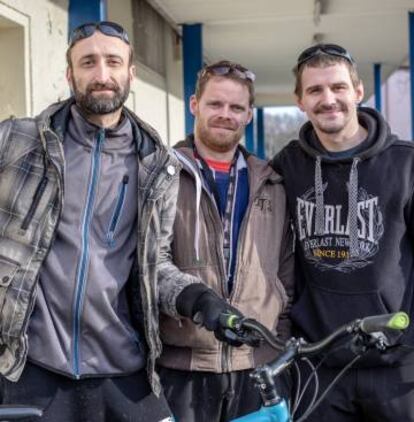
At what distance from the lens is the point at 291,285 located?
2.88m

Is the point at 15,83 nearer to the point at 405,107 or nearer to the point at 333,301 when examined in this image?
the point at 333,301

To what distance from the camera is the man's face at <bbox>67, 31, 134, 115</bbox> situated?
2.43 metres

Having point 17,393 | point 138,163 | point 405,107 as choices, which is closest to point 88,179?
point 138,163

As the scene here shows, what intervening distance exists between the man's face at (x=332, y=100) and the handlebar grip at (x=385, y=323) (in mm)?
1090

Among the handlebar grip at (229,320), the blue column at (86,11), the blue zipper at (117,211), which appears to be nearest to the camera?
the handlebar grip at (229,320)

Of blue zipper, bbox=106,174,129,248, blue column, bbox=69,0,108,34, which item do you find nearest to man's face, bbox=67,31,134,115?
blue zipper, bbox=106,174,129,248

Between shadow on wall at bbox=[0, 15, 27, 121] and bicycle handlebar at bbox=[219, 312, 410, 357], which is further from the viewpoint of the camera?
shadow on wall at bbox=[0, 15, 27, 121]

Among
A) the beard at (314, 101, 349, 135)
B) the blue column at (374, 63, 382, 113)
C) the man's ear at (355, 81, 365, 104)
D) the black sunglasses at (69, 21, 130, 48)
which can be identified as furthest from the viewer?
the blue column at (374, 63, 382, 113)

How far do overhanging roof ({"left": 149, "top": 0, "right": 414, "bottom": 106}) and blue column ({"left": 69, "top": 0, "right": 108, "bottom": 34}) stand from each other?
3.00m

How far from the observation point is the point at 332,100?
2.75m

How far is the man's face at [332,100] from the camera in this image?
275 cm

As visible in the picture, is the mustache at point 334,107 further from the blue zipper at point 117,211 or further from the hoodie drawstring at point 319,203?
the blue zipper at point 117,211

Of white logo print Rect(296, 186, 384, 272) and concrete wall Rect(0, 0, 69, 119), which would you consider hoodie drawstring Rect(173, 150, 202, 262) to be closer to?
white logo print Rect(296, 186, 384, 272)

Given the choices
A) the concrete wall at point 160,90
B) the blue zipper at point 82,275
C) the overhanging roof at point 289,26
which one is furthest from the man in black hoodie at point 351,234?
the overhanging roof at point 289,26
